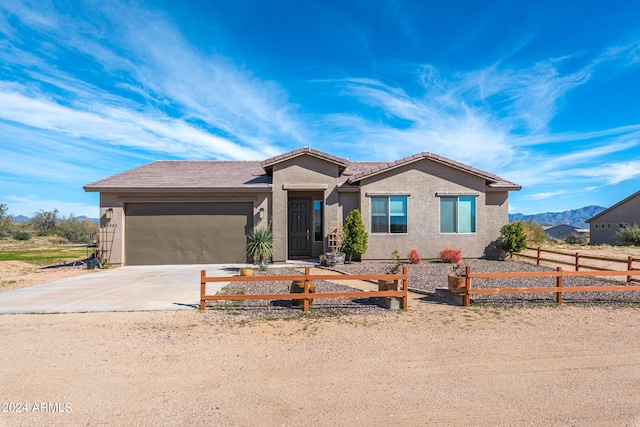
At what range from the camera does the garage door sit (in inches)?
550

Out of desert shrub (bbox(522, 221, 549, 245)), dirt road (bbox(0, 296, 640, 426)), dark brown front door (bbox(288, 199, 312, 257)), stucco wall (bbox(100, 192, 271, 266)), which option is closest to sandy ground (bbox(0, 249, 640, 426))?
dirt road (bbox(0, 296, 640, 426))

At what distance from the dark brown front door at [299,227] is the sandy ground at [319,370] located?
8.68m

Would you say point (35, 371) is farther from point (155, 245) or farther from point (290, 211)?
point (290, 211)

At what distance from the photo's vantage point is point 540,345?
522 cm

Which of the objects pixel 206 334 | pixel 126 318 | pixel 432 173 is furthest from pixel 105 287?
pixel 432 173

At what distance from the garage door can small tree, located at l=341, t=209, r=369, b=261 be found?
422 cm

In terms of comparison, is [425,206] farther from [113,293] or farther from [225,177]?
[113,293]

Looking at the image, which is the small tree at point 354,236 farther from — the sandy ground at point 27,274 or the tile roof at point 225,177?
the sandy ground at point 27,274

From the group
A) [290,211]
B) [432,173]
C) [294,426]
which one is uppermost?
[432,173]

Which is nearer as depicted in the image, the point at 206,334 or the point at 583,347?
the point at 583,347

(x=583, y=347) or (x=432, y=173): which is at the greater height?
(x=432, y=173)

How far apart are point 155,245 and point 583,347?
14303 mm

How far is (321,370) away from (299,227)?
11.1 meters

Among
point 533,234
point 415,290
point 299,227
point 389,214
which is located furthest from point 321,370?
point 533,234
